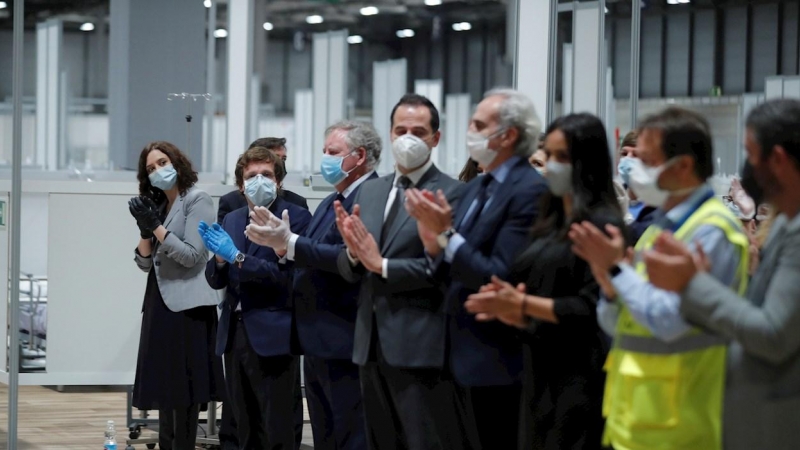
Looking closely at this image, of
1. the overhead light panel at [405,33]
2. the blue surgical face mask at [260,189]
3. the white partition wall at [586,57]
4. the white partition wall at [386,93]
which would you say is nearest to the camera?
the blue surgical face mask at [260,189]

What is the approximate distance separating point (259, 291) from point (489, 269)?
1.73 m

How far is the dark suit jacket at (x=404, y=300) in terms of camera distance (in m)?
3.27

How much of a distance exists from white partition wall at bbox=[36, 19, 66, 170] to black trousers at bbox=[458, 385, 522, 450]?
6.90 m

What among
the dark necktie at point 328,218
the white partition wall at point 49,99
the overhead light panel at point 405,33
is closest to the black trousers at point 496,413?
the dark necktie at point 328,218

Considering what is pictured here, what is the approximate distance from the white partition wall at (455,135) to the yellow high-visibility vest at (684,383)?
470 cm

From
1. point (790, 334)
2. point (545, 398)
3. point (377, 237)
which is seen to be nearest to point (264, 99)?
point (377, 237)

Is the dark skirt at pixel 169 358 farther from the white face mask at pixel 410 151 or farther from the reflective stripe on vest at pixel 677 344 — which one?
the reflective stripe on vest at pixel 677 344

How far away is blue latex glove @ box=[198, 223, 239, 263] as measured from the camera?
4441mm

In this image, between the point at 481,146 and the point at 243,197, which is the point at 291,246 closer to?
the point at 481,146

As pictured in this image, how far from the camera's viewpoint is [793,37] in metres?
5.50

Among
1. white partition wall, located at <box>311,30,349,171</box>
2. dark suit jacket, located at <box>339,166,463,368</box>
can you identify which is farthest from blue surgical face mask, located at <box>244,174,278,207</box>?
white partition wall, located at <box>311,30,349,171</box>

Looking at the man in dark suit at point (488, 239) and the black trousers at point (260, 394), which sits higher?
the man in dark suit at point (488, 239)

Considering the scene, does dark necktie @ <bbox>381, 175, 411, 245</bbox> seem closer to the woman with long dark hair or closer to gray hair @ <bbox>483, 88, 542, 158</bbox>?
gray hair @ <bbox>483, 88, 542, 158</bbox>

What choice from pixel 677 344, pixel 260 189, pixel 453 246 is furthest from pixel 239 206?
pixel 677 344
